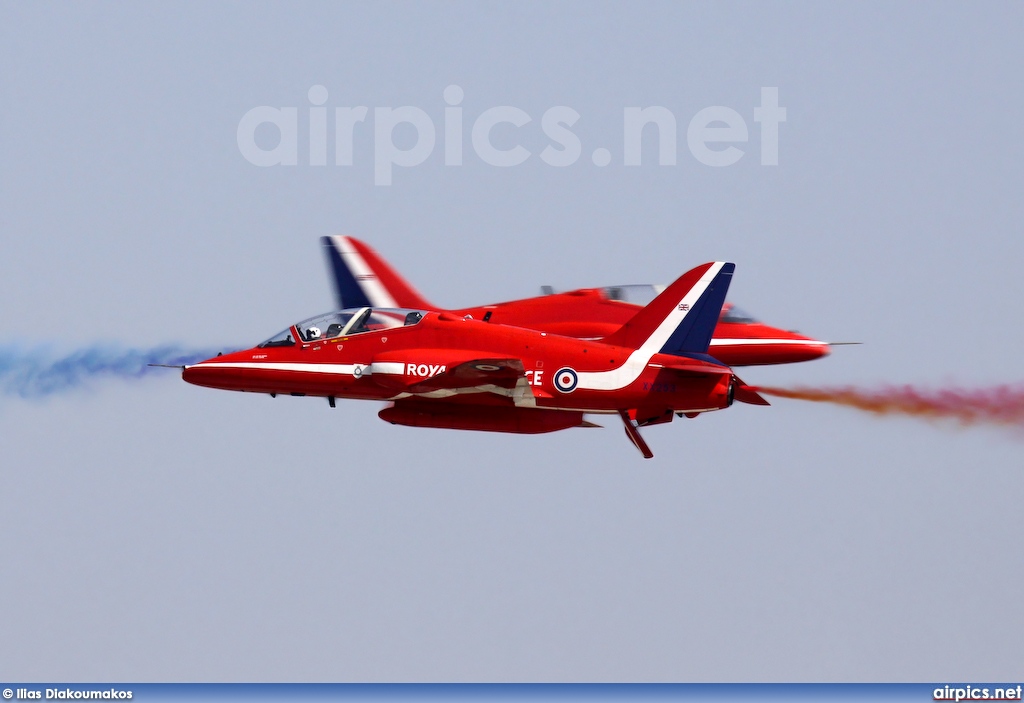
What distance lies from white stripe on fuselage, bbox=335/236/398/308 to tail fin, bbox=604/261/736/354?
10.0 metres

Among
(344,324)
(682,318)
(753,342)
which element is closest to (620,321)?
(753,342)

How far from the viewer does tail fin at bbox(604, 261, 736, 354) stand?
113ft

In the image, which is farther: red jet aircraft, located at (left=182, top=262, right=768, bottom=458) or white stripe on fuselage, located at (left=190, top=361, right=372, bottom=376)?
white stripe on fuselage, located at (left=190, top=361, right=372, bottom=376)

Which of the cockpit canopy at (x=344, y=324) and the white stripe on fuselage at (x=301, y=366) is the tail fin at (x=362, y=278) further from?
the white stripe on fuselage at (x=301, y=366)

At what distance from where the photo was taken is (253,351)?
35.4 m

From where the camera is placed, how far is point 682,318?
34500 mm

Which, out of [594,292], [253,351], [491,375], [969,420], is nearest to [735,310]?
[594,292]

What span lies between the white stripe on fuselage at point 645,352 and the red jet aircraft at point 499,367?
0.02 metres

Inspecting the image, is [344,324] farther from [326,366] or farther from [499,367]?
[499,367]

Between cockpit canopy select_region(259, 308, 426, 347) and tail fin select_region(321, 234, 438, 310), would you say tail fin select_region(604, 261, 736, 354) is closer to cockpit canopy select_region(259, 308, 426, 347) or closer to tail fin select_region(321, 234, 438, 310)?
cockpit canopy select_region(259, 308, 426, 347)

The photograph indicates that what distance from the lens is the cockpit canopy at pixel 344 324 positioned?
3478 cm

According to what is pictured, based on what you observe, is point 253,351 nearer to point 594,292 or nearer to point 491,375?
point 491,375

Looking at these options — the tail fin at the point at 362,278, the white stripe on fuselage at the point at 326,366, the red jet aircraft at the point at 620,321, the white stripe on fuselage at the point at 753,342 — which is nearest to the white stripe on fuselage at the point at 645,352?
the red jet aircraft at the point at 620,321

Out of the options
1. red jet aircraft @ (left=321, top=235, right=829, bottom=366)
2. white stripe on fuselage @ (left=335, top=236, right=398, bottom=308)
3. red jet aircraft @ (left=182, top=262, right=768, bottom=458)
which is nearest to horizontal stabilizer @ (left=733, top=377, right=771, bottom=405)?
red jet aircraft @ (left=182, top=262, right=768, bottom=458)
